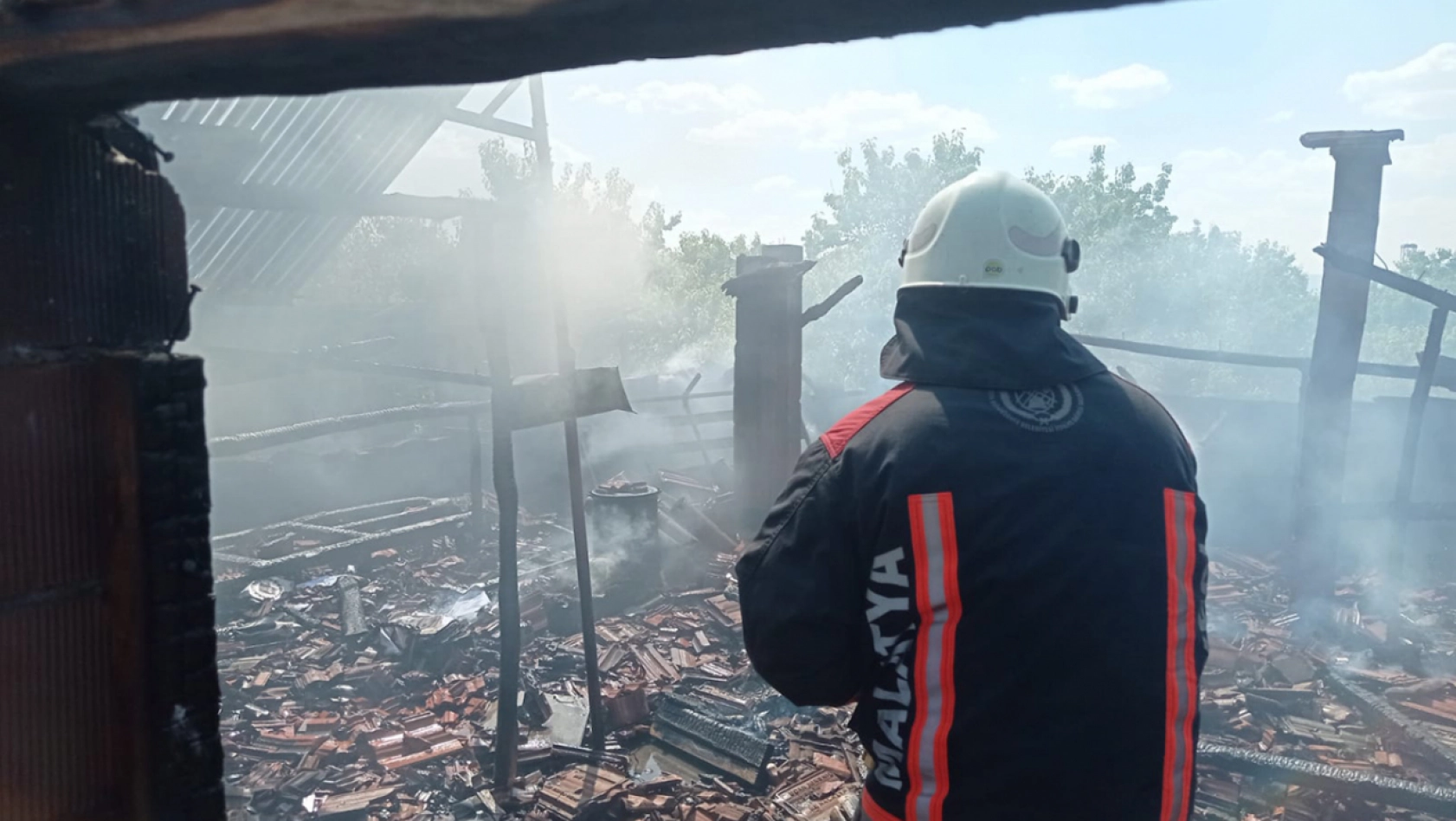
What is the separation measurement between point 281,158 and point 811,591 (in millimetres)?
11559

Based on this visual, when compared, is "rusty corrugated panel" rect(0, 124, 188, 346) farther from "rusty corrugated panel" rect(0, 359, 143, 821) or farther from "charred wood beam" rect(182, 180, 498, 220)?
"charred wood beam" rect(182, 180, 498, 220)

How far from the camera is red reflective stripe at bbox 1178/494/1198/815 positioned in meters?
2.02

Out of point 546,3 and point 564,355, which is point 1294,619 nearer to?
point 564,355

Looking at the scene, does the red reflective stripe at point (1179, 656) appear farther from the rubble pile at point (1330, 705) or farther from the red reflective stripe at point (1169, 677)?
the rubble pile at point (1330, 705)

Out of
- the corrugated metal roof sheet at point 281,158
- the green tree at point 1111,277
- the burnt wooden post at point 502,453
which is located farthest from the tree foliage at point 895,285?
the burnt wooden post at point 502,453

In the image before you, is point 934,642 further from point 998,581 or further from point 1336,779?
point 1336,779

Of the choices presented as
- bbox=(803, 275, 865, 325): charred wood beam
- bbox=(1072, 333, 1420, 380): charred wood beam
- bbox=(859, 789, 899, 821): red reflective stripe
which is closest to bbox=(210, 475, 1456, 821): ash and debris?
bbox=(1072, 333, 1420, 380): charred wood beam

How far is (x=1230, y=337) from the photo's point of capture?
33.1 m

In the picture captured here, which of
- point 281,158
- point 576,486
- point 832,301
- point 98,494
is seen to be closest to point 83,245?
point 98,494

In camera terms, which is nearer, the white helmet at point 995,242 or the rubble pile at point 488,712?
the white helmet at point 995,242

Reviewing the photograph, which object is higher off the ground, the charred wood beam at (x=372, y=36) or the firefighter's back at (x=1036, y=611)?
the charred wood beam at (x=372, y=36)

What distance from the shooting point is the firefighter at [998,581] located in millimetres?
1889

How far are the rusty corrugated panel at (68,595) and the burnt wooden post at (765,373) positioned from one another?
7.58 metres

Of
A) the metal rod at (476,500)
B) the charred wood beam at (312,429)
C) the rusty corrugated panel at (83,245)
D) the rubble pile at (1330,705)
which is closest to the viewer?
the rusty corrugated panel at (83,245)
